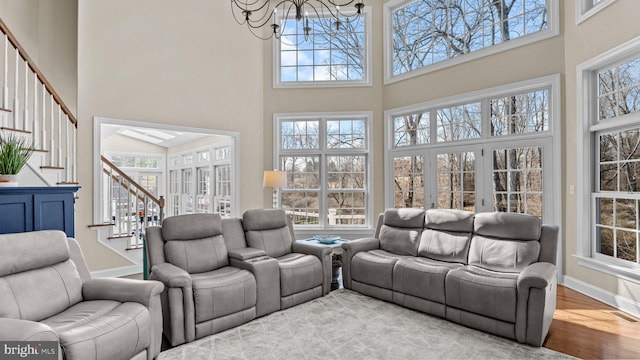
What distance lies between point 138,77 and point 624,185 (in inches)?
237

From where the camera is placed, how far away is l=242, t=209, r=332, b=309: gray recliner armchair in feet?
11.7

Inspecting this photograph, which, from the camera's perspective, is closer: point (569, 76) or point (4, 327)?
point (4, 327)

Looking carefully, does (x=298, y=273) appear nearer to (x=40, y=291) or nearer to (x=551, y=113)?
(x=40, y=291)

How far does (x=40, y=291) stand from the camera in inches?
89.0

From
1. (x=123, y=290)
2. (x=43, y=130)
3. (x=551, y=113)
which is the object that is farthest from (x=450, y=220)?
(x=43, y=130)

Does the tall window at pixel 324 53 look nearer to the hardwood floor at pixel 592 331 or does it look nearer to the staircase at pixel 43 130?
the staircase at pixel 43 130

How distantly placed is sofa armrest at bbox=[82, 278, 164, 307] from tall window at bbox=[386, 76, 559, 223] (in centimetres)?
427

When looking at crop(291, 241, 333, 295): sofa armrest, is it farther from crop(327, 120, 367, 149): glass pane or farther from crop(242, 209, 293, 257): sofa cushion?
crop(327, 120, 367, 149): glass pane

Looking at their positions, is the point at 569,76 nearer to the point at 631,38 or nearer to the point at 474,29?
the point at 631,38

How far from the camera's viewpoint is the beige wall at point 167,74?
436 cm

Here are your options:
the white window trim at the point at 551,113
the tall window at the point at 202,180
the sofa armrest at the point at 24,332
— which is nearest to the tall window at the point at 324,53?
the white window trim at the point at 551,113

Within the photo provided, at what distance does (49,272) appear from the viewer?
240cm

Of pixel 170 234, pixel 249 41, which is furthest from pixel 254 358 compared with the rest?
pixel 249 41

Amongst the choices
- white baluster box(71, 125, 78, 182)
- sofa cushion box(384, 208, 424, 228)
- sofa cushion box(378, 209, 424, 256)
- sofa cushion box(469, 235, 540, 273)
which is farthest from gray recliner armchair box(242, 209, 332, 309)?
white baluster box(71, 125, 78, 182)
